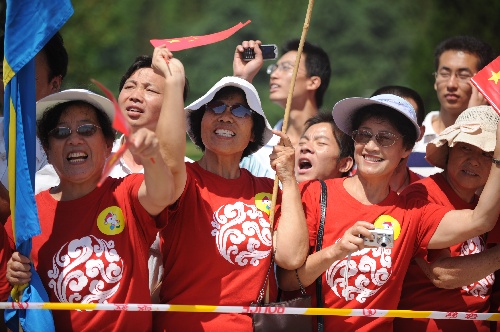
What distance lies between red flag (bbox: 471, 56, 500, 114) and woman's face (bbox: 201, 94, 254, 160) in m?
1.20

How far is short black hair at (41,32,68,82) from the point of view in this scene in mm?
5652

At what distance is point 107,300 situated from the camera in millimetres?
4219

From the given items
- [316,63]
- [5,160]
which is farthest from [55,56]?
[316,63]

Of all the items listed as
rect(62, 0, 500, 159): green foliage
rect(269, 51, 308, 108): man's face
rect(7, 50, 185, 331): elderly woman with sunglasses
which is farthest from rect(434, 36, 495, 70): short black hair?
rect(62, 0, 500, 159): green foliage

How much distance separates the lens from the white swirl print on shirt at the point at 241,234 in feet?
14.4

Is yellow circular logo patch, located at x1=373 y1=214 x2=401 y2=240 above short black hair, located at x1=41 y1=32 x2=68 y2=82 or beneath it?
beneath

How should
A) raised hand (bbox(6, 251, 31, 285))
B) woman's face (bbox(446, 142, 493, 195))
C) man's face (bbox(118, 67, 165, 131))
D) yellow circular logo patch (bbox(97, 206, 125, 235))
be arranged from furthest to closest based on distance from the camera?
1. man's face (bbox(118, 67, 165, 131))
2. woman's face (bbox(446, 142, 493, 195))
3. yellow circular logo patch (bbox(97, 206, 125, 235))
4. raised hand (bbox(6, 251, 31, 285))

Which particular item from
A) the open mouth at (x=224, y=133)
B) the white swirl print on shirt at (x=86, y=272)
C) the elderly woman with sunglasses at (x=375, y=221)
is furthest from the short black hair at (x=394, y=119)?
the white swirl print on shirt at (x=86, y=272)

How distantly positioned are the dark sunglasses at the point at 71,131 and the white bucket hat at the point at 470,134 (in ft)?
A: 6.10

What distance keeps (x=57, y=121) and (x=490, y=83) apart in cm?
220

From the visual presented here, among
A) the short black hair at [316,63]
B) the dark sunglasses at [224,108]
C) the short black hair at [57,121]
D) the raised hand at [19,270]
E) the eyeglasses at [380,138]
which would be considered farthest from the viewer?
the short black hair at [316,63]

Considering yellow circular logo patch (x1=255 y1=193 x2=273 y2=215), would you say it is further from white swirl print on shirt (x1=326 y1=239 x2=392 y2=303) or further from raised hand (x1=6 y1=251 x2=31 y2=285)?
raised hand (x1=6 y1=251 x2=31 y2=285)

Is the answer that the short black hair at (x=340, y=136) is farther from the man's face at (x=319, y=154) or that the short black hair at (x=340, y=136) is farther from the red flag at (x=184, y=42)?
the red flag at (x=184, y=42)

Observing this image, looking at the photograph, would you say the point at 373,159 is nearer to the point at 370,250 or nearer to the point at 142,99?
the point at 370,250
